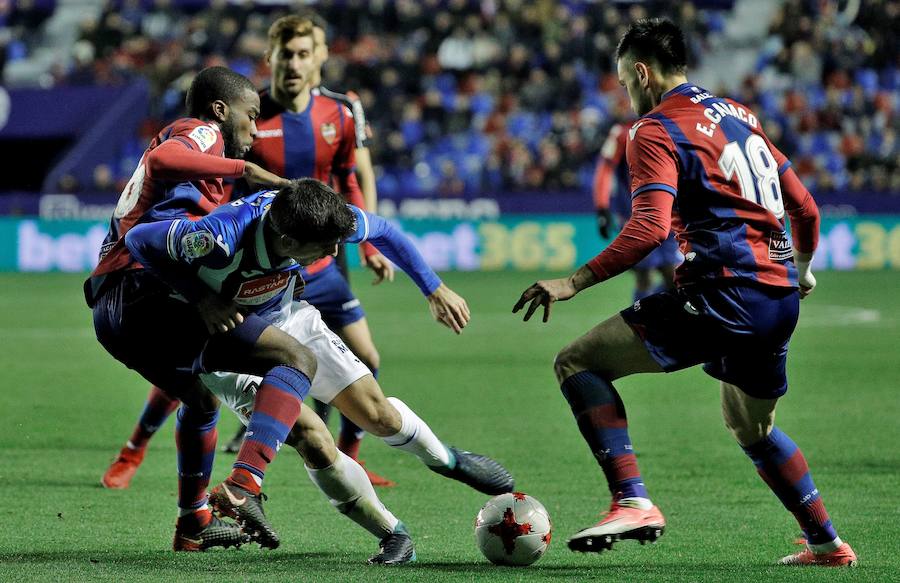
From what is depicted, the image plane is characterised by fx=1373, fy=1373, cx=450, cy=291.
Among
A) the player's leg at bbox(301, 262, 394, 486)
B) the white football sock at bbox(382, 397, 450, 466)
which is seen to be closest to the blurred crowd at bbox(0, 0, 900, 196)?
the player's leg at bbox(301, 262, 394, 486)

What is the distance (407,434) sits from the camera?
5.35 meters

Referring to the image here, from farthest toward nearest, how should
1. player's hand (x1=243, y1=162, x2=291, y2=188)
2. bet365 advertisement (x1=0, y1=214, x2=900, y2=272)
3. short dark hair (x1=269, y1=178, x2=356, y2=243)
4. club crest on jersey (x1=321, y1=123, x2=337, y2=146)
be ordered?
1. bet365 advertisement (x1=0, y1=214, x2=900, y2=272)
2. club crest on jersey (x1=321, y1=123, x2=337, y2=146)
3. player's hand (x1=243, y1=162, x2=291, y2=188)
4. short dark hair (x1=269, y1=178, x2=356, y2=243)

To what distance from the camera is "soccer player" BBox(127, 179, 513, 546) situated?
475 cm

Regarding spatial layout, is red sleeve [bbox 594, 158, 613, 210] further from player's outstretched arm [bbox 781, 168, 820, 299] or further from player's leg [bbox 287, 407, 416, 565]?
player's leg [bbox 287, 407, 416, 565]

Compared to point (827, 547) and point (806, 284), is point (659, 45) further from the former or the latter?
point (827, 547)

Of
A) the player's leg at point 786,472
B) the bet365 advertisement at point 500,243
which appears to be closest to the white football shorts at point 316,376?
the player's leg at point 786,472

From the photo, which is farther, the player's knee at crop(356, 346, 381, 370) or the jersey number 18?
the player's knee at crop(356, 346, 381, 370)

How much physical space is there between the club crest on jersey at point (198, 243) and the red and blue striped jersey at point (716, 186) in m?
1.53

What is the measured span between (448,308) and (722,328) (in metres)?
1.03

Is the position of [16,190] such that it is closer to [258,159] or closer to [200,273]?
[258,159]

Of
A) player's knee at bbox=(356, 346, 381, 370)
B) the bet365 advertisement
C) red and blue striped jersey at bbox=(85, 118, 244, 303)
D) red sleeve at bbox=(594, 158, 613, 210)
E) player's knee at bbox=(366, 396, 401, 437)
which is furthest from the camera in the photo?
the bet365 advertisement

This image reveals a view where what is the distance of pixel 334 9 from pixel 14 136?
7.22 meters

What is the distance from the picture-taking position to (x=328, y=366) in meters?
5.29

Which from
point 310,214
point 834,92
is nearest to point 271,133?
point 310,214
